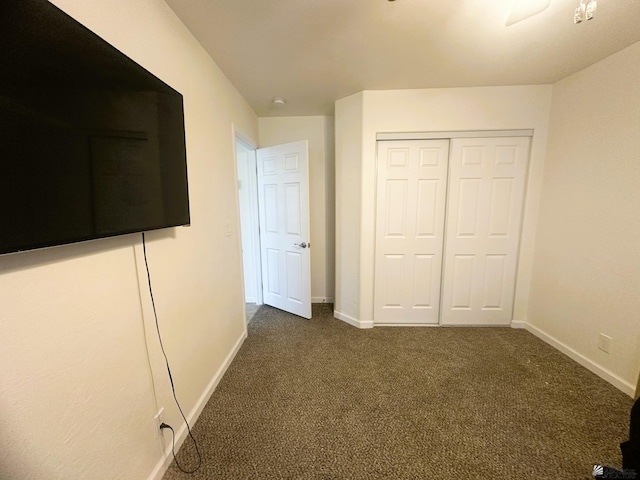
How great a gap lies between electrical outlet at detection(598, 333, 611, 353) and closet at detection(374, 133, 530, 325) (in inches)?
28.9

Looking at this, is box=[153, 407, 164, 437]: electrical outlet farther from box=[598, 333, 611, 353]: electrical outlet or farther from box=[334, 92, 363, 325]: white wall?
box=[598, 333, 611, 353]: electrical outlet

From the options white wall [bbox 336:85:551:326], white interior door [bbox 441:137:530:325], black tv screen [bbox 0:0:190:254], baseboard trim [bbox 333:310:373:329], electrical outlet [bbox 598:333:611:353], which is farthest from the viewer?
baseboard trim [bbox 333:310:373:329]

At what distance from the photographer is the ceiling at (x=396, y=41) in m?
1.36

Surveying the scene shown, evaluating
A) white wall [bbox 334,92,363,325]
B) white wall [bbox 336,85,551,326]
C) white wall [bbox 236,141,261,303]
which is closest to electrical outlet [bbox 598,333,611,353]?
white wall [bbox 336,85,551,326]

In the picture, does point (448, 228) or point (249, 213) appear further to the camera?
point (249, 213)

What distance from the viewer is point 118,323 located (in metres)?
1.00

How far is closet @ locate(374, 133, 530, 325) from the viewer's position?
244 cm

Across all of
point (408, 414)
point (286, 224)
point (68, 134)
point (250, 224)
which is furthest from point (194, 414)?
point (250, 224)

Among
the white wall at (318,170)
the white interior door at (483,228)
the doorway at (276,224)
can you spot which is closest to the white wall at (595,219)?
the white interior door at (483,228)

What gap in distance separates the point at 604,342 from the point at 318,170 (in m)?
3.05

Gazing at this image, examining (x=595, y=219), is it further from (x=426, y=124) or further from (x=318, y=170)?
(x=318, y=170)

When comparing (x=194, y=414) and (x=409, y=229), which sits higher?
(x=409, y=229)

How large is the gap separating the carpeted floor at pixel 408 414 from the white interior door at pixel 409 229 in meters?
0.43

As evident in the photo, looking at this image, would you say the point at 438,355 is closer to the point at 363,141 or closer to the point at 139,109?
the point at 363,141
